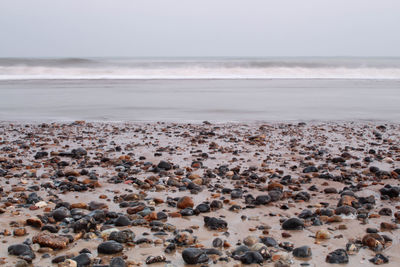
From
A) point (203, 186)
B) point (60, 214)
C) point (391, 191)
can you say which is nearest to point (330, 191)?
point (391, 191)

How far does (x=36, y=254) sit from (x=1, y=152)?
14.5 ft

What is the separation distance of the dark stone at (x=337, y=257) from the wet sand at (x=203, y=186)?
0.18 feet

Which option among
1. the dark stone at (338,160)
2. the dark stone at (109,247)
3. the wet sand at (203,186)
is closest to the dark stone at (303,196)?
the wet sand at (203,186)

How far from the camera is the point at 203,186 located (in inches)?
203

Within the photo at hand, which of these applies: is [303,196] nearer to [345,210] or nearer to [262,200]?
[262,200]

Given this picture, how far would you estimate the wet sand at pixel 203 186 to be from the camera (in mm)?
3428

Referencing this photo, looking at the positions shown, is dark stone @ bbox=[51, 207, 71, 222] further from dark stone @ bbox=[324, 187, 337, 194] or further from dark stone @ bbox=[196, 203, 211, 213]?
dark stone @ bbox=[324, 187, 337, 194]

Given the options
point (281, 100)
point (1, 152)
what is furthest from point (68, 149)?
point (281, 100)

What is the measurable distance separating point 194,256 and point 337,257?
103 cm

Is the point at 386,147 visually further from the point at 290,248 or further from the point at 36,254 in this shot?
the point at 36,254

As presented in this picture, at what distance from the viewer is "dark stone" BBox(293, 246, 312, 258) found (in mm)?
3219

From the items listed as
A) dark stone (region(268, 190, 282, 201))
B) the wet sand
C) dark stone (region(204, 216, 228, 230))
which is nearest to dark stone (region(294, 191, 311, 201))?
the wet sand

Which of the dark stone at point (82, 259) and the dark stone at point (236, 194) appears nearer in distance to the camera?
the dark stone at point (82, 259)

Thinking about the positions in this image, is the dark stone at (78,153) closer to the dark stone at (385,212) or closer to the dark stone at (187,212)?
the dark stone at (187,212)
